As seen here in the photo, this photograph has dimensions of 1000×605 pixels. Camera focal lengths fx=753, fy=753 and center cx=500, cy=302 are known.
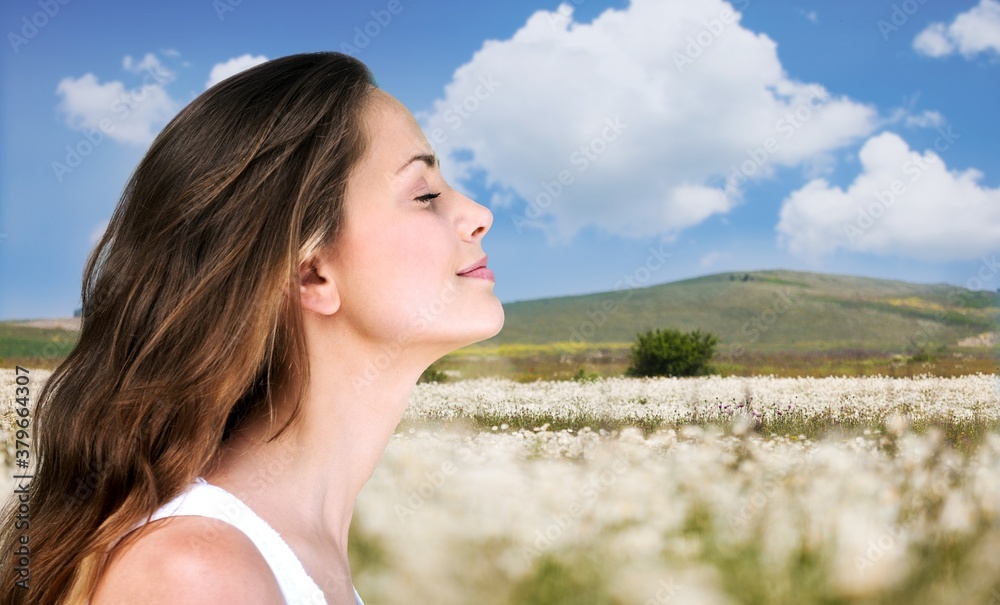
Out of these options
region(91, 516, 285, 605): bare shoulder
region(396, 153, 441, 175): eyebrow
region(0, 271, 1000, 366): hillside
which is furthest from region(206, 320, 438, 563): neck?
region(0, 271, 1000, 366): hillside

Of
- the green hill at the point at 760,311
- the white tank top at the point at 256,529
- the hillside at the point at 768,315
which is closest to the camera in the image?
the white tank top at the point at 256,529

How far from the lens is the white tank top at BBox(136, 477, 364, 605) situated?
4.65 ft

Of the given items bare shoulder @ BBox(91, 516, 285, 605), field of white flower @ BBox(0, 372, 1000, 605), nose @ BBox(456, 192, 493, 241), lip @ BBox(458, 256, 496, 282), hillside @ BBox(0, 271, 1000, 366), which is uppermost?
hillside @ BBox(0, 271, 1000, 366)

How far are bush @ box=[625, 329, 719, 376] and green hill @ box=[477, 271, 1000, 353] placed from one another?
4379mm

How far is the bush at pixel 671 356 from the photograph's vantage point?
837cm

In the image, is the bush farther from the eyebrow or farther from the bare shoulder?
the bare shoulder

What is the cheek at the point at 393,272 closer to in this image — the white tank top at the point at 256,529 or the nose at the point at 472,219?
the nose at the point at 472,219

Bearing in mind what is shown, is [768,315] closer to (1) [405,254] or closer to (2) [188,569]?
(1) [405,254]

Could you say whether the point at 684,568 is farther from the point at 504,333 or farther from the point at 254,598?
the point at 504,333

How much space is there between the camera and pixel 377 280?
172 centimetres

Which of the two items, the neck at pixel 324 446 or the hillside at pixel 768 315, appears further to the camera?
the hillside at pixel 768 315

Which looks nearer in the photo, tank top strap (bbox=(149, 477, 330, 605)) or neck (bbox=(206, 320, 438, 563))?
tank top strap (bbox=(149, 477, 330, 605))

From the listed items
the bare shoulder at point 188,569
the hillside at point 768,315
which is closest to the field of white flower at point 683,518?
the bare shoulder at point 188,569

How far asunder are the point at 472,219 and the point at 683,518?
8.03ft
